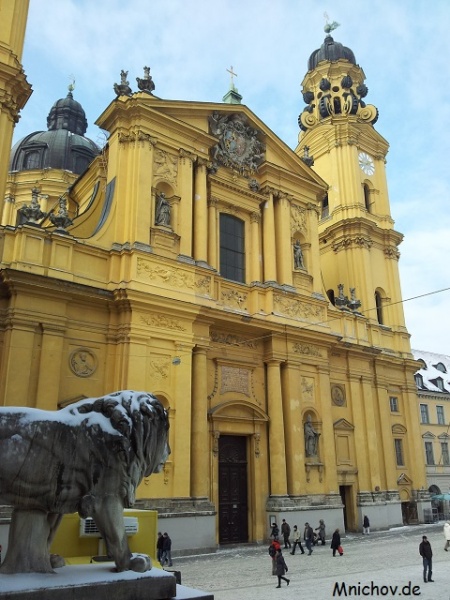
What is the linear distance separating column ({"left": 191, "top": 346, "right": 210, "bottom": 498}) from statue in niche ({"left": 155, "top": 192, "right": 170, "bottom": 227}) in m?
4.78

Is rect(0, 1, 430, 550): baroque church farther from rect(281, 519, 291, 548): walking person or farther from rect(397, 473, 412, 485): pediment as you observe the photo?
rect(281, 519, 291, 548): walking person

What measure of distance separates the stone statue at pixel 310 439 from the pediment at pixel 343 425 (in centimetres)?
195

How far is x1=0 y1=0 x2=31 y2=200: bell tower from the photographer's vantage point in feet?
57.6

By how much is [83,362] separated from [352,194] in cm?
1841

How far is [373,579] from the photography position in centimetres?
1153

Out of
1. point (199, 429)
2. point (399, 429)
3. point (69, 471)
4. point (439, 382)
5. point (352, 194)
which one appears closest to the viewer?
point (69, 471)

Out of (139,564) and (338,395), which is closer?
(139,564)

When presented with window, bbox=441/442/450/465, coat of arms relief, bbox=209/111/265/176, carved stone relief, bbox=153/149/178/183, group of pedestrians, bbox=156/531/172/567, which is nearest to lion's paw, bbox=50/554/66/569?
group of pedestrians, bbox=156/531/172/567

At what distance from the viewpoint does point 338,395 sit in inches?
939

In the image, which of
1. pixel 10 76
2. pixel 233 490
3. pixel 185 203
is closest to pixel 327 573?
pixel 233 490

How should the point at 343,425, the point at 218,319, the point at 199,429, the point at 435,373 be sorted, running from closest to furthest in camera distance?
1. the point at 199,429
2. the point at 218,319
3. the point at 343,425
4. the point at 435,373

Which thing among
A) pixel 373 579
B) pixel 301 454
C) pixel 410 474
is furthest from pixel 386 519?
pixel 373 579

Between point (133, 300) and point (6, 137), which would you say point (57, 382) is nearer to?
point (133, 300)

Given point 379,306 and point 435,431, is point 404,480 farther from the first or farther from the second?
point 435,431
